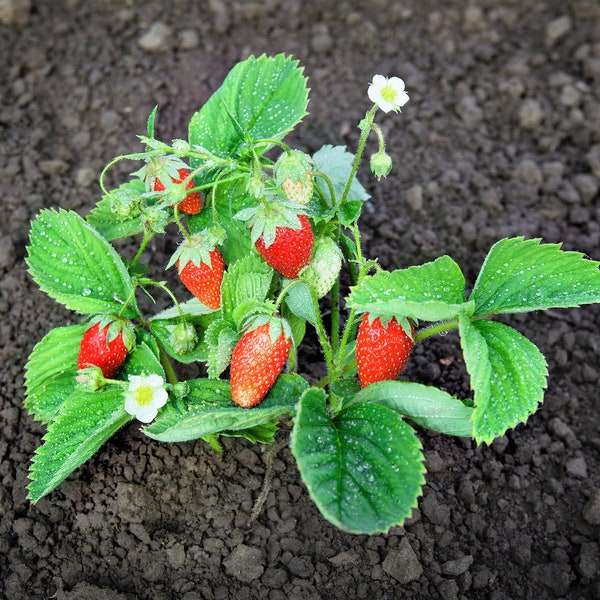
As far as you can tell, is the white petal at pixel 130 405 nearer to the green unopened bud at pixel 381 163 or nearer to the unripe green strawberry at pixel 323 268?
the unripe green strawberry at pixel 323 268

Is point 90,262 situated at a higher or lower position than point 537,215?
higher

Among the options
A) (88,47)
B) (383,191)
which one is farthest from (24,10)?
(383,191)

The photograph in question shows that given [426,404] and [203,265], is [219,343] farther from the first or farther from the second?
[426,404]

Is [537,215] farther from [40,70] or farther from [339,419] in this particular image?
[40,70]

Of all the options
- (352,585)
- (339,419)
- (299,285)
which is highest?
(299,285)

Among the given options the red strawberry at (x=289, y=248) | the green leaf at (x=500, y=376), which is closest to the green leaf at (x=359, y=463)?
the green leaf at (x=500, y=376)

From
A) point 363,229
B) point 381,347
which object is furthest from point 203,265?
point 363,229

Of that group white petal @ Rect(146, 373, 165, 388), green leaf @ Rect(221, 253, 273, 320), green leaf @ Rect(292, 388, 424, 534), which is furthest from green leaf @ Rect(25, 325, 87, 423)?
green leaf @ Rect(292, 388, 424, 534)
